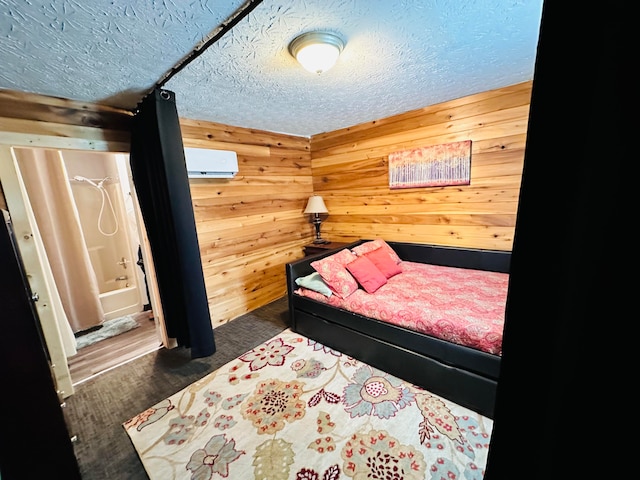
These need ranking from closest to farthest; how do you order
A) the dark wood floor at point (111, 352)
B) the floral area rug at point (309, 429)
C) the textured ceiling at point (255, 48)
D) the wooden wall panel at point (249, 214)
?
the textured ceiling at point (255, 48)
the floral area rug at point (309, 429)
the dark wood floor at point (111, 352)
the wooden wall panel at point (249, 214)

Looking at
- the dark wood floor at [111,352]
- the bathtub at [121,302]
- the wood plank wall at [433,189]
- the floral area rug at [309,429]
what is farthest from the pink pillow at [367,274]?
the bathtub at [121,302]

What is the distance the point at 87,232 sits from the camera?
327 cm

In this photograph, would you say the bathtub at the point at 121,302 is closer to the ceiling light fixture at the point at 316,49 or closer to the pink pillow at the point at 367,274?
the pink pillow at the point at 367,274

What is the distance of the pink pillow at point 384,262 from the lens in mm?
2591

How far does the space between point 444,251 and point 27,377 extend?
319 centimetres

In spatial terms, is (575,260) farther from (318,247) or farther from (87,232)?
(87,232)

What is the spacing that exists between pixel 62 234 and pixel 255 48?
3.01m

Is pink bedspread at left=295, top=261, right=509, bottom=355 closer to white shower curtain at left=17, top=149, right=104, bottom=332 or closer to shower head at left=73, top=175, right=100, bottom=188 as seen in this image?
white shower curtain at left=17, top=149, right=104, bottom=332

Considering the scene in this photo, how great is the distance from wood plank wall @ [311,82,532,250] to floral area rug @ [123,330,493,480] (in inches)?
69.4

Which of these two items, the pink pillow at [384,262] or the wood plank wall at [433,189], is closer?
the wood plank wall at [433,189]

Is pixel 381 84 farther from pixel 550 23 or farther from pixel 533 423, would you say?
pixel 533 423

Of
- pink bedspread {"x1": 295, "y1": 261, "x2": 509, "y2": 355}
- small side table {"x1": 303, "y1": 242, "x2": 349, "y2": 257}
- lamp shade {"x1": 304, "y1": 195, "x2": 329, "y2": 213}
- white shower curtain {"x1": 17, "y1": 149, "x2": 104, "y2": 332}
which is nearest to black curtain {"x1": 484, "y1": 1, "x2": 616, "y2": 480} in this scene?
pink bedspread {"x1": 295, "y1": 261, "x2": 509, "y2": 355}

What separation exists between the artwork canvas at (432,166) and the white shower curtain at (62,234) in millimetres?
3735

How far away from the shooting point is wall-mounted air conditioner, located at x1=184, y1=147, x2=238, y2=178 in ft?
7.89
